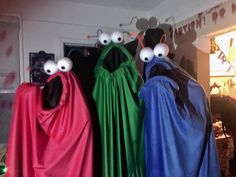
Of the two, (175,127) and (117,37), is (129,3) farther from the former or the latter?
(175,127)

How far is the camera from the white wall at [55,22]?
4.13ft

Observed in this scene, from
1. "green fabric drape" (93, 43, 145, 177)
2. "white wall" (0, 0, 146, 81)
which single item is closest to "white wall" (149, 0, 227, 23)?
"white wall" (0, 0, 146, 81)

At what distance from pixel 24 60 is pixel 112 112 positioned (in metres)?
0.69

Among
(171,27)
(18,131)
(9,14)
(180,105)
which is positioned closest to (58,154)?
(18,131)

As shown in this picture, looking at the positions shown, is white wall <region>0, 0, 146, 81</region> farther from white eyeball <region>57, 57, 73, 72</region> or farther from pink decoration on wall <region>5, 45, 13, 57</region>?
white eyeball <region>57, 57, 73, 72</region>

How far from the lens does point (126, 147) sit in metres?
0.82

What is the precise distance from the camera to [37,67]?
128cm

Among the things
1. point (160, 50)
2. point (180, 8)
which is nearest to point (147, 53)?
point (160, 50)

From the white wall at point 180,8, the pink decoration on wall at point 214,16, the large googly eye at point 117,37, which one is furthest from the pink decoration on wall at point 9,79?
the pink decoration on wall at point 214,16

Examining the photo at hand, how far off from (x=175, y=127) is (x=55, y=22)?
91cm

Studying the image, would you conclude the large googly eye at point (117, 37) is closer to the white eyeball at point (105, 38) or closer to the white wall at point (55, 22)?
the white eyeball at point (105, 38)

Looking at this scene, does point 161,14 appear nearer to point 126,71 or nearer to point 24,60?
point 126,71

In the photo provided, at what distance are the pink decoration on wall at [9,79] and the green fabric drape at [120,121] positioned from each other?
621 millimetres

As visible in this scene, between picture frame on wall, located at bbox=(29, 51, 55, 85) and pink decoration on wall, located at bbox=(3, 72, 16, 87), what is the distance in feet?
0.31
